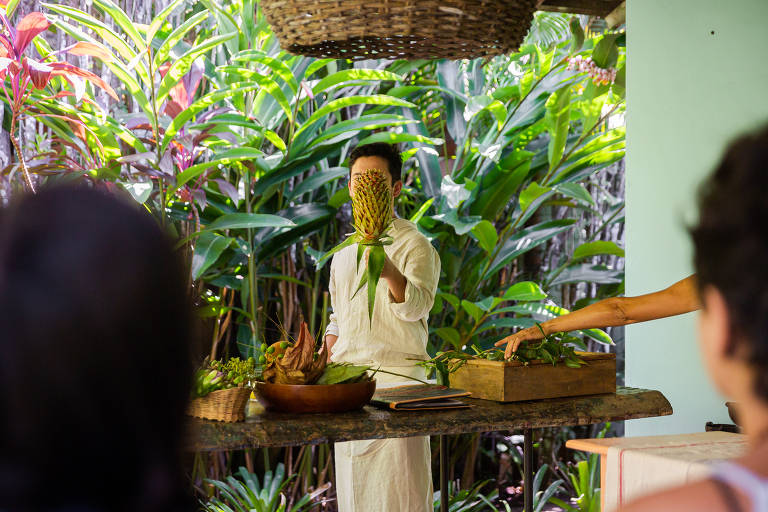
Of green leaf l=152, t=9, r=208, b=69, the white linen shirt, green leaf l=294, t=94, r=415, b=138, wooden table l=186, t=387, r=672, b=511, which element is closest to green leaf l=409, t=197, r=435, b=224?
green leaf l=294, t=94, r=415, b=138

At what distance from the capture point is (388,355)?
3148 mm

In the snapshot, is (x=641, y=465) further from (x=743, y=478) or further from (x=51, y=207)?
(x=51, y=207)

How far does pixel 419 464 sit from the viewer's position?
124 inches

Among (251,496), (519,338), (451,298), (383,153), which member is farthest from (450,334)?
(519,338)

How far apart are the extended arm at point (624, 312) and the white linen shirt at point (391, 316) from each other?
458 millimetres

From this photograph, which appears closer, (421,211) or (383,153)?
(383,153)

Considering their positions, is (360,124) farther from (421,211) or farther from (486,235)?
(486,235)

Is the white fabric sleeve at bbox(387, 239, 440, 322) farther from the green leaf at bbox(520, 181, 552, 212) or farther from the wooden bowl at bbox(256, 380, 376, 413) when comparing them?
the green leaf at bbox(520, 181, 552, 212)

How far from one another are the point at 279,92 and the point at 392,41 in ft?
5.42

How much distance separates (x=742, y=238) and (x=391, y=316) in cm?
228

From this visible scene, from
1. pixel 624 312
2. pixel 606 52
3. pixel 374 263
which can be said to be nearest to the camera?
pixel 374 263

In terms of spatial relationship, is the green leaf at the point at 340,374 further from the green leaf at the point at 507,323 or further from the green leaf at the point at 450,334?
the green leaf at the point at 507,323

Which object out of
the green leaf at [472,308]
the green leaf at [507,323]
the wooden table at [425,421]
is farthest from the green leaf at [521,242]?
the wooden table at [425,421]

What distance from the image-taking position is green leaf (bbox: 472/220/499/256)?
4355 mm
